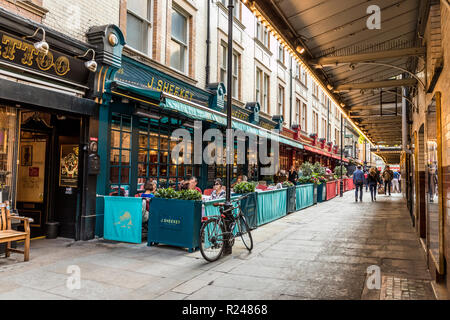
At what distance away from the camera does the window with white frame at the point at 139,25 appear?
375 inches

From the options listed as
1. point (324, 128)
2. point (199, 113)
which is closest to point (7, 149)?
point (199, 113)

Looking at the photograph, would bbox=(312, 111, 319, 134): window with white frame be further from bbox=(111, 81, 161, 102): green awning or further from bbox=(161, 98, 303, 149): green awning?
bbox=(111, 81, 161, 102): green awning

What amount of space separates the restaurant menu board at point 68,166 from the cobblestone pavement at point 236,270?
1.38m

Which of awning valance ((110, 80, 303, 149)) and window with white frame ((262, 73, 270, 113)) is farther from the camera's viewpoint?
window with white frame ((262, 73, 270, 113))

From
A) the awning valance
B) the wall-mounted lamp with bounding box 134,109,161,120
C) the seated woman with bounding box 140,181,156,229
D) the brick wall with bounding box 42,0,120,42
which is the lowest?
the seated woman with bounding box 140,181,156,229

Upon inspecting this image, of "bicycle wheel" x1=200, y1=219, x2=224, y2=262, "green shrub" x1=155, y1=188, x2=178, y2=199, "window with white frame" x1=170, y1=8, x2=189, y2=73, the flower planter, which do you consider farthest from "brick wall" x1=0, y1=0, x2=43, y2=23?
the flower planter

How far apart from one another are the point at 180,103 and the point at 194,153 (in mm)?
3863

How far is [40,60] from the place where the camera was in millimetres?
6672

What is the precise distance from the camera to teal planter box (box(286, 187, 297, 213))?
1269 centimetres

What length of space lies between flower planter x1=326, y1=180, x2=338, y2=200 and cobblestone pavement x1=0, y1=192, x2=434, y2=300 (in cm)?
1034

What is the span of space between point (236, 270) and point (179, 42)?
8.42 metres

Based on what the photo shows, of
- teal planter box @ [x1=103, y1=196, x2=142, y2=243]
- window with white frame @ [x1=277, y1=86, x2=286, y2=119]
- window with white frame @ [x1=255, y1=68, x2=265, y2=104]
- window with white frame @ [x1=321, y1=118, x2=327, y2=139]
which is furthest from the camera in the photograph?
window with white frame @ [x1=321, y1=118, x2=327, y2=139]
